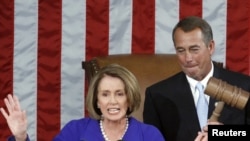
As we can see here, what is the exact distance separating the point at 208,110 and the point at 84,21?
1.21 metres

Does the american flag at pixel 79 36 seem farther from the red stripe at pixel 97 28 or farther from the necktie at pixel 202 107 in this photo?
the necktie at pixel 202 107

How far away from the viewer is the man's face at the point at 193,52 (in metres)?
2.35

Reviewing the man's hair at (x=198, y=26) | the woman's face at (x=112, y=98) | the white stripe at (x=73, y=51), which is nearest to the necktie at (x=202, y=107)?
the man's hair at (x=198, y=26)

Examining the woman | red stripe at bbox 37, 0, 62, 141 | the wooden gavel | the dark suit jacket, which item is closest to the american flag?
red stripe at bbox 37, 0, 62, 141

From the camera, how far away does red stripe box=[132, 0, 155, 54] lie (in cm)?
332

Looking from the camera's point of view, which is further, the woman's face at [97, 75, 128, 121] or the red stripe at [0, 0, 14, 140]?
the red stripe at [0, 0, 14, 140]

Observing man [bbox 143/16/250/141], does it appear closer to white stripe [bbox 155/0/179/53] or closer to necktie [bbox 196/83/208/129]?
necktie [bbox 196/83/208/129]

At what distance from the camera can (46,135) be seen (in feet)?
11.2

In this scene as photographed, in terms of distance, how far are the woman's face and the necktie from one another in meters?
0.42

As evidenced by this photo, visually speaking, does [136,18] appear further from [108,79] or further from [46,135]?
[108,79]

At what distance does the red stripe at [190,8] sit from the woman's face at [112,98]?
51.7 inches

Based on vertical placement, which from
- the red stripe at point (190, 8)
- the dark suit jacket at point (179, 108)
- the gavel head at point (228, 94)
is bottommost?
the dark suit jacket at point (179, 108)

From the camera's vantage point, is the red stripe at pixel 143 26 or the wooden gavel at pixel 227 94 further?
the red stripe at pixel 143 26

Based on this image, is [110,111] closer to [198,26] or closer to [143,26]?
[198,26]
